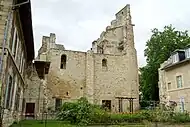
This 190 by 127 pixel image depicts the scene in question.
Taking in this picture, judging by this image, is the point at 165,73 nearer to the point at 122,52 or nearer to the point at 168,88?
the point at 168,88

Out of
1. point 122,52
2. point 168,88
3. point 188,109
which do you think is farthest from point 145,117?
point 122,52

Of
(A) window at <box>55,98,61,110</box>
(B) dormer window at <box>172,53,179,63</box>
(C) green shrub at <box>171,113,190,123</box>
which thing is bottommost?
(C) green shrub at <box>171,113,190,123</box>

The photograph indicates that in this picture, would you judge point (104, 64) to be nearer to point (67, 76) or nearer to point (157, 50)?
point (67, 76)

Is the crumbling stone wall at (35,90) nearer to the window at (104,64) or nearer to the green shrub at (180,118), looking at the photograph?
the window at (104,64)

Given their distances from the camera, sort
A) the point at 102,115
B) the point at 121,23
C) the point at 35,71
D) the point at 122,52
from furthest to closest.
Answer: the point at 121,23, the point at 122,52, the point at 35,71, the point at 102,115

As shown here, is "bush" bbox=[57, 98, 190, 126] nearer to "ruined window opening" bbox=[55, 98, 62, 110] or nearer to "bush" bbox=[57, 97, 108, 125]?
"bush" bbox=[57, 97, 108, 125]

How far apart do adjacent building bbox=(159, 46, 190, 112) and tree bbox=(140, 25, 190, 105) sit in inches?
271

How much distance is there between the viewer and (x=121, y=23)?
34531mm

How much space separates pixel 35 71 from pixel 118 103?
40.4 ft

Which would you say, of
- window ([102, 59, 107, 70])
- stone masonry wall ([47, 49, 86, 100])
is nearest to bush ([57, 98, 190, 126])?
stone masonry wall ([47, 49, 86, 100])

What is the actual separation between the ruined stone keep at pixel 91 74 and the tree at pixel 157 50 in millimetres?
3141

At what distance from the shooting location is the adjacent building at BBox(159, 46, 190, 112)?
20641 mm

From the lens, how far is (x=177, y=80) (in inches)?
880

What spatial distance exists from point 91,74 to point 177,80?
1141 centimetres
